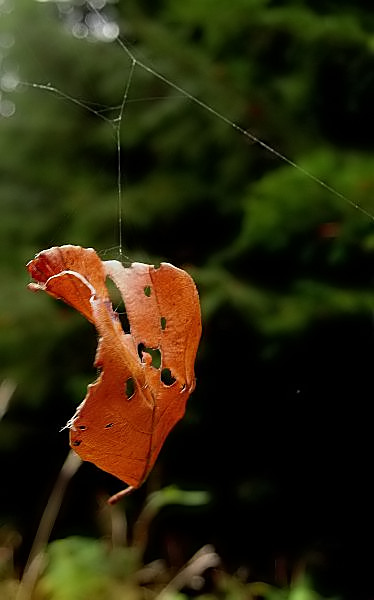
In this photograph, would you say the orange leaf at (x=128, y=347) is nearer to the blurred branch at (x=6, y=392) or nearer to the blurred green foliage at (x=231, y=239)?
the blurred green foliage at (x=231, y=239)

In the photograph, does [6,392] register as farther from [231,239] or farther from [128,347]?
[128,347]

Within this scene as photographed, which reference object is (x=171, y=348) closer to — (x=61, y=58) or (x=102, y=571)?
(x=102, y=571)

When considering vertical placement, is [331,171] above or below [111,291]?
above

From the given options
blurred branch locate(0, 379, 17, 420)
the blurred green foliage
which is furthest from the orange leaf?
blurred branch locate(0, 379, 17, 420)

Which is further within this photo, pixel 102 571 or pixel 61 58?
pixel 61 58

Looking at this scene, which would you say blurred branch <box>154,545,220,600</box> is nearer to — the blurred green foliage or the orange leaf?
the blurred green foliage

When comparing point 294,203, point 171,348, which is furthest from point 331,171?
point 171,348
